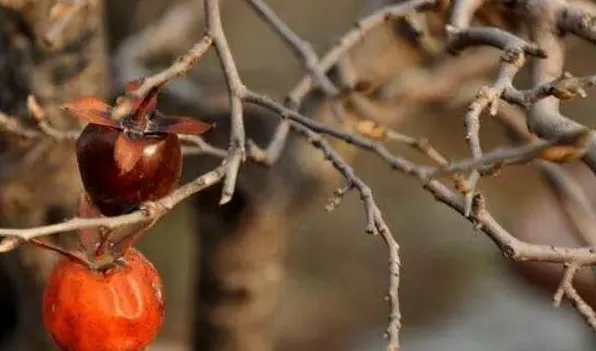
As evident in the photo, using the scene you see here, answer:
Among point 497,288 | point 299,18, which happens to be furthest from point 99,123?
point 299,18

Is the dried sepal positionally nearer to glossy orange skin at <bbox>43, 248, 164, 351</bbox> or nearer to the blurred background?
glossy orange skin at <bbox>43, 248, 164, 351</bbox>

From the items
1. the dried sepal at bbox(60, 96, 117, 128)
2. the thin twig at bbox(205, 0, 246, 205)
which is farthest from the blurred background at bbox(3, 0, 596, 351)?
the dried sepal at bbox(60, 96, 117, 128)

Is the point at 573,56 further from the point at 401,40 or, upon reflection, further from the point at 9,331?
the point at 9,331

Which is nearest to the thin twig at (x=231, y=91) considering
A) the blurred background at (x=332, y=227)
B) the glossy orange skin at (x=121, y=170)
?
the glossy orange skin at (x=121, y=170)

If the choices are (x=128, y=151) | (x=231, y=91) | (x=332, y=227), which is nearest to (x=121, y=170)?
(x=128, y=151)

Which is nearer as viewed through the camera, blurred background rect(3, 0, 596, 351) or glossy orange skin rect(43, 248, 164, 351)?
glossy orange skin rect(43, 248, 164, 351)

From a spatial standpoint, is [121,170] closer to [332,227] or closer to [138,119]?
[138,119]
